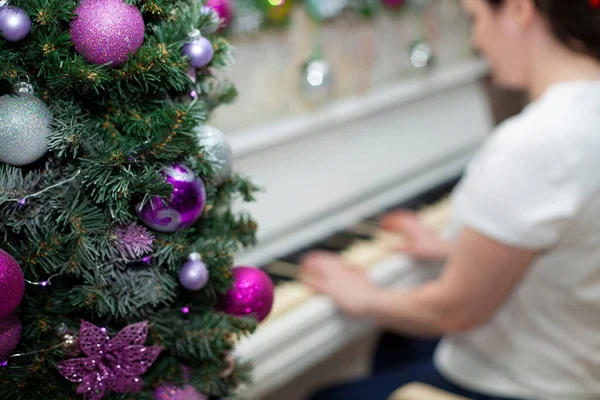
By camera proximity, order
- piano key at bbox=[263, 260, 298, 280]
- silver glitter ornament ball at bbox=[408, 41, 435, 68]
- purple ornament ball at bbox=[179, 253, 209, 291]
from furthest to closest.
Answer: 1. silver glitter ornament ball at bbox=[408, 41, 435, 68]
2. piano key at bbox=[263, 260, 298, 280]
3. purple ornament ball at bbox=[179, 253, 209, 291]

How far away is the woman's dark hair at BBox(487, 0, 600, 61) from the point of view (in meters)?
0.98

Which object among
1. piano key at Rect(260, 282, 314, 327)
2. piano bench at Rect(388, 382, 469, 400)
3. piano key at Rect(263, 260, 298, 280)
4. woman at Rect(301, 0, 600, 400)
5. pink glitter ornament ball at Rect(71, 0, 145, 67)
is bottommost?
piano bench at Rect(388, 382, 469, 400)

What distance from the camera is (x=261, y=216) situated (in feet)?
4.75

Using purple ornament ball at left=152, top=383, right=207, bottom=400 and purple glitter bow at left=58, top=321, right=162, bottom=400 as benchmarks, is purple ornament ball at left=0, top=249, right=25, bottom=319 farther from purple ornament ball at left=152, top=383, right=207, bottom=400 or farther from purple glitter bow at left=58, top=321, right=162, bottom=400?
purple ornament ball at left=152, top=383, right=207, bottom=400

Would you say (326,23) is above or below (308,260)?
above

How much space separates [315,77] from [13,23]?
0.92 metres

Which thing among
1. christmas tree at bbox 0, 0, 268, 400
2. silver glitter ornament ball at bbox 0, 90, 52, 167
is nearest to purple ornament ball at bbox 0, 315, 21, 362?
christmas tree at bbox 0, 0, 268, 400

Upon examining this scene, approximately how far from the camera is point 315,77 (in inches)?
56.5

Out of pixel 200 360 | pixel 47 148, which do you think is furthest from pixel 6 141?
pixel 200 360

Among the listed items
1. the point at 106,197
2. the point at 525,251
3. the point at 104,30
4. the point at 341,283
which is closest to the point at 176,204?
the point at 106,197

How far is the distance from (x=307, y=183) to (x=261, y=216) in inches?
6.0

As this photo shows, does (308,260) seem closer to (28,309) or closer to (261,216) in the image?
(261,216)

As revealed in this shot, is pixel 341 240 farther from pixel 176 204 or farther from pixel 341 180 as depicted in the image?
pixel 176 204

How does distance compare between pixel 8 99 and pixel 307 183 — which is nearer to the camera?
pixel 8 99
